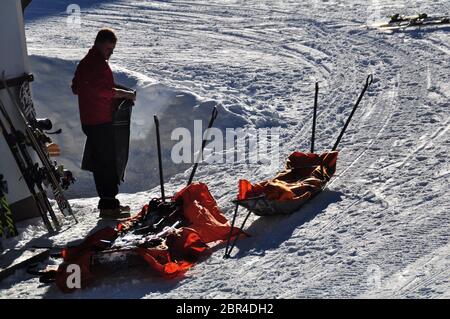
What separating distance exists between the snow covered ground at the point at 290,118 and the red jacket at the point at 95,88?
101cm

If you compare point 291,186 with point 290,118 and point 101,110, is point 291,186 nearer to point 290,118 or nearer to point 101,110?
point 101,110

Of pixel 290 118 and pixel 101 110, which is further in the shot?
pixel 290 118

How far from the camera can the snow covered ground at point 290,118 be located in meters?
6.93

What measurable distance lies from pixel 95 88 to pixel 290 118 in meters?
3.10

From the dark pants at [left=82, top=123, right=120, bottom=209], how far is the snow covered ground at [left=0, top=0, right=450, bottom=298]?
0.25m

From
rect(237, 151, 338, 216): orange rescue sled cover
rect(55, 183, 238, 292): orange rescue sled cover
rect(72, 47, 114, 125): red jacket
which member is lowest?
rect(55, 183, 238, 292): orange rescue sled cover

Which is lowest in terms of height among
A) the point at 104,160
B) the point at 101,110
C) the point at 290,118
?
the point at 290,118

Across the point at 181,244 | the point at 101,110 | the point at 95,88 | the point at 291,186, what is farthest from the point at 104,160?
the point at 291,186

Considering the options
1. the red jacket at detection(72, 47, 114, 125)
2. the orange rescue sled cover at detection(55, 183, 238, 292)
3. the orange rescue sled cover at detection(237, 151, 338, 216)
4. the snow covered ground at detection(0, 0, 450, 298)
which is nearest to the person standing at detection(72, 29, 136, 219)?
the red jacket at detection(72, 47, 114, 125)

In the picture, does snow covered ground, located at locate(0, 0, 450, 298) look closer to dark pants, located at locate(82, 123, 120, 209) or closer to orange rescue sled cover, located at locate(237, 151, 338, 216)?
orange rescue sled cover, located at locate(237, 151, 338, 216)

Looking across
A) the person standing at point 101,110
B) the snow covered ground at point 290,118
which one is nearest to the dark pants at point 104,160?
the person standing at point 101,110

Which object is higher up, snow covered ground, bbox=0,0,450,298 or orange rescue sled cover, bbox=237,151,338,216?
orange rescue sled cover, bbox=237,151,338,216

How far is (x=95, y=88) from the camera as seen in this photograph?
8.48m

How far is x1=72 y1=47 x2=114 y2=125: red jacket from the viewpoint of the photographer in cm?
846
